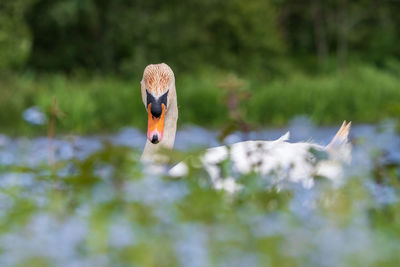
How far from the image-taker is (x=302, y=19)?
214 feet

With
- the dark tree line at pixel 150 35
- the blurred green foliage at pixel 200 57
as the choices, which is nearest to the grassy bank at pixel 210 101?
the blurred green foliage at pixel 200 57

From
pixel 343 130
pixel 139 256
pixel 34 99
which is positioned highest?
pixel 34 99

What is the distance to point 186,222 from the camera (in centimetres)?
254

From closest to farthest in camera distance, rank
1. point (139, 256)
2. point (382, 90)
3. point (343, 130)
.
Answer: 1. point (139, 256)
2. point (343, 130)
3. point (382, 90)

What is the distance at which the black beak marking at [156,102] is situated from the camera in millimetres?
5730

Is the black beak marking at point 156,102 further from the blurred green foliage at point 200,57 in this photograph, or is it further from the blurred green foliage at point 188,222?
the blurred green foliage at point 188,222

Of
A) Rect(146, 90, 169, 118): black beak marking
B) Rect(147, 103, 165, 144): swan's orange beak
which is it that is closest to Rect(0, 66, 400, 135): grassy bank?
Rect(146, 90, 169, 118): black beak marking

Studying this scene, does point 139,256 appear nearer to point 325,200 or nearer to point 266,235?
point 266,235

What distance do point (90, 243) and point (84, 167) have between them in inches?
24.9

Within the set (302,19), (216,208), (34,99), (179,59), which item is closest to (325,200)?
(216,208)

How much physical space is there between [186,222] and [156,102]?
347 cm

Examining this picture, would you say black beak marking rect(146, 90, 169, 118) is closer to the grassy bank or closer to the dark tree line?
the grassy bank

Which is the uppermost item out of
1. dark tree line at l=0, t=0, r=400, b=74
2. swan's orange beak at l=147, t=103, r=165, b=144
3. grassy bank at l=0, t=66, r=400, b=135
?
dark tree line at l=0, t=0, r=400, b=74

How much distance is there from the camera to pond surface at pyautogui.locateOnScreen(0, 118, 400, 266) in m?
2.17
